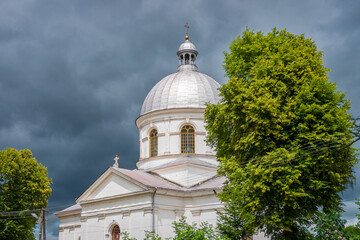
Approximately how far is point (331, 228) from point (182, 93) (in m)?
16.7

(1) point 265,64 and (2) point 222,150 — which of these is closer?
(1) point 265,64

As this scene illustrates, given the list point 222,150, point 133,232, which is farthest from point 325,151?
point 133,232

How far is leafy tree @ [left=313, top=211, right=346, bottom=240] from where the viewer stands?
25.4 metres

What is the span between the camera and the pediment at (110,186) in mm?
29500

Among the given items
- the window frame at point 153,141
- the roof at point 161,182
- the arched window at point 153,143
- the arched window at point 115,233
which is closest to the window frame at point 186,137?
the window frame at point 153,141

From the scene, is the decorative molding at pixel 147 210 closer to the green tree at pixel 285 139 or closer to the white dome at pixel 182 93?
the green tree at pixel 285 139

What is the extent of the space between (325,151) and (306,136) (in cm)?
102

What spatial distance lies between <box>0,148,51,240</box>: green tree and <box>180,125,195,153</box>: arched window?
1323 centimetres

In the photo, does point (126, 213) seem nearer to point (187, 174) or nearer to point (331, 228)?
point (187, 174)

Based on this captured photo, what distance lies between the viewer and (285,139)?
734 inches

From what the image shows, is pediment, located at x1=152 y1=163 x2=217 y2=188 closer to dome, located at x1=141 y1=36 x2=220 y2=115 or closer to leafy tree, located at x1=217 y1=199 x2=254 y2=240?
dome, located at x1=141 y1=36 x2=220 y2=115

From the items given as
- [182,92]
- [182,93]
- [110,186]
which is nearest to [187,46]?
[182,92]

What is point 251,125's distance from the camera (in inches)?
771

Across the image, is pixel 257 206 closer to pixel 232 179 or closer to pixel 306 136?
pixel 232 179
